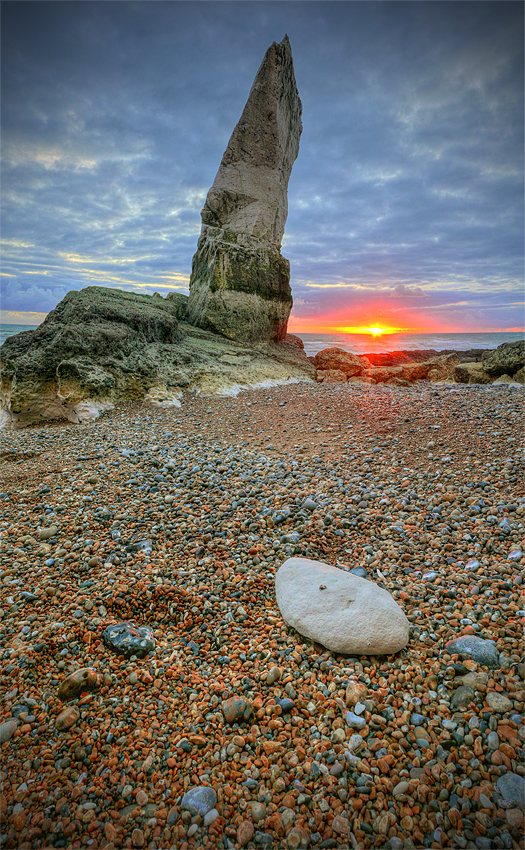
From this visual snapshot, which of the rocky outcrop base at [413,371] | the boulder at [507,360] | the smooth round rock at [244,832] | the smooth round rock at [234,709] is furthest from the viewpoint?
the rocky outcrop base at [413,371]

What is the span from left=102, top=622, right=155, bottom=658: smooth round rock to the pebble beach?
0.07 ft

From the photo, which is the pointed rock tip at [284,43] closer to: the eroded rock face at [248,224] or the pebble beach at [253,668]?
the eroded rock face at [248,224]

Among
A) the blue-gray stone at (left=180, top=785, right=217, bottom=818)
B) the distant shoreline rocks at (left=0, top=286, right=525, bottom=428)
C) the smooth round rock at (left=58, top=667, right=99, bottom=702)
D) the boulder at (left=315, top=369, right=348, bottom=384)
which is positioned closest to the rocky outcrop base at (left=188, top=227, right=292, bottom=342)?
the distant shoreline rocks at (left=0, top=286, right=525, bottom=428)

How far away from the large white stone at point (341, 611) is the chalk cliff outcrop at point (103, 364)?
7.22 meters

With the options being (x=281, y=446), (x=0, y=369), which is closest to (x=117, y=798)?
(x=281, y=446)

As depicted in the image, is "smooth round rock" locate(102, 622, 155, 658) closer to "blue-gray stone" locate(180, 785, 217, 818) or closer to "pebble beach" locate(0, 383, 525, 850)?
"pebble beach" locate(0, 383, 525, 850)

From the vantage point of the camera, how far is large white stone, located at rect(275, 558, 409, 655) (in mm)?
2461

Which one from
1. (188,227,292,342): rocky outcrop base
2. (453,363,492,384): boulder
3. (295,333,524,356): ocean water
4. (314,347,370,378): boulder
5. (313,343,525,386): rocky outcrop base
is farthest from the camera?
(295,333,524,356): ocean water

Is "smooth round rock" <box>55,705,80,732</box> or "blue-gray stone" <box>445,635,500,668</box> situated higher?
"blue-gray stone" <box>445,635,500,668</box>

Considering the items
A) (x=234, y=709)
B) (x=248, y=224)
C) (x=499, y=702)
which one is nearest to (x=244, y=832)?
(x=234, y=709)

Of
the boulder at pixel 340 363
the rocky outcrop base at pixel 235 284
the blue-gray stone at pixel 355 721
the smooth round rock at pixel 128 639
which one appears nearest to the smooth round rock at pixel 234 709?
the blue-gray stone at pixel 355 721

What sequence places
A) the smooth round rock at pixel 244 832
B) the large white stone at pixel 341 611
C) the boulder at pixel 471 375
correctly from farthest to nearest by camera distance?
the boulder at pixel 471 375
the large white stone at pixel 341 611
the smooth round rock at pixel 244 832

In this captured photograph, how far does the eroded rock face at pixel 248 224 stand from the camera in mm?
14344

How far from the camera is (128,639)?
8.52 feet
